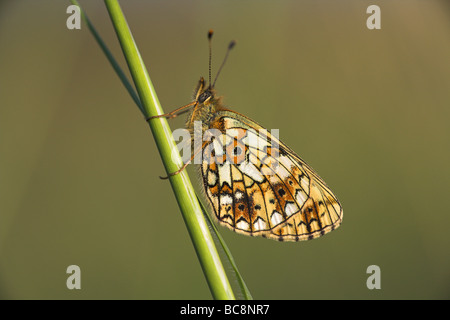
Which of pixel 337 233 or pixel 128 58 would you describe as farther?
pixel 337 233

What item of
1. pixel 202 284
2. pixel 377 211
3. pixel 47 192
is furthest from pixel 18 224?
pixel 377 211

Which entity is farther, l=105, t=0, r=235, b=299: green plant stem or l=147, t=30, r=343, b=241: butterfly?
l=147, t=30, r=343, b=241: butterfly

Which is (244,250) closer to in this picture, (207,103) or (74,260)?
(74,260)

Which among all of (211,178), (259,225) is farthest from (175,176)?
(259,225)

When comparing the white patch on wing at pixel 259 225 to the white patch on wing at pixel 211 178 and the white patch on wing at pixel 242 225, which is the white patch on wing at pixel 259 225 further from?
the white patch on wing at pixel 211 178

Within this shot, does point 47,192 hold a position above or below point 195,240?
above

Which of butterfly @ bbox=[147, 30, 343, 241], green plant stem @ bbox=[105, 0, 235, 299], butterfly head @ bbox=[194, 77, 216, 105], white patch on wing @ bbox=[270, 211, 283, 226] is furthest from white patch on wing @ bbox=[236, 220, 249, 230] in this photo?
green plant stem @ bbox=[105, 0, 235, 299]

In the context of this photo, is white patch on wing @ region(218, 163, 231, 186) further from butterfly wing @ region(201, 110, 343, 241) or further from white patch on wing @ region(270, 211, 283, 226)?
white patch on wing @ region(270, 211, 283, 226)

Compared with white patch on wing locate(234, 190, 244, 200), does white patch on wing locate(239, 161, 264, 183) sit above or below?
above

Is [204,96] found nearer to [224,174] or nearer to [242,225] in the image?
[224,174]
